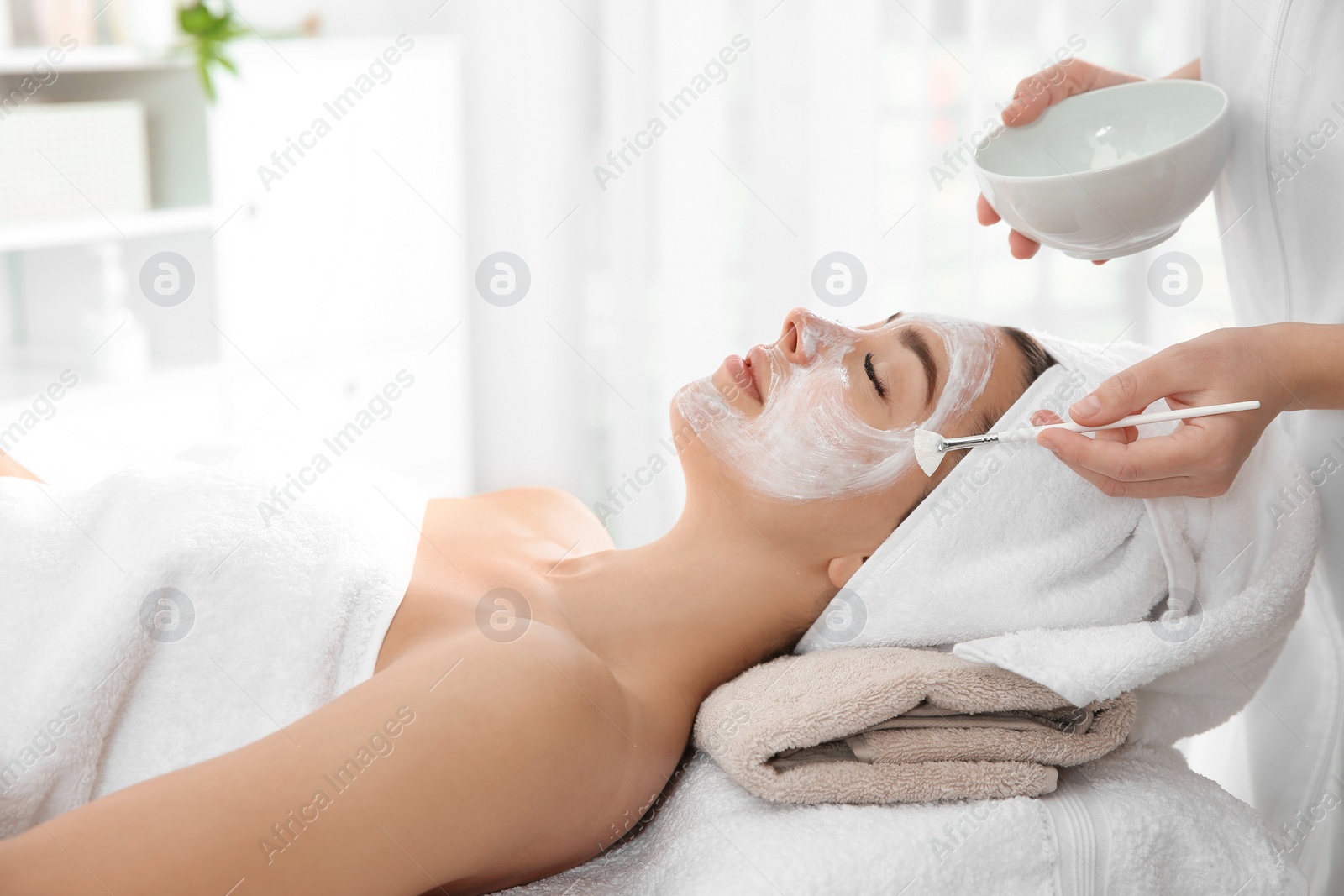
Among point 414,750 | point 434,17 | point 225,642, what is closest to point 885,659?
point 414,750

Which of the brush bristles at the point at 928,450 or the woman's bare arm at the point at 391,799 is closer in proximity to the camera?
the woman's bare arm at the point at 391,799

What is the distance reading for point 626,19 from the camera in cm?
278

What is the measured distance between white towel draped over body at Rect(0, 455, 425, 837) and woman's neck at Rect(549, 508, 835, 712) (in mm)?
228

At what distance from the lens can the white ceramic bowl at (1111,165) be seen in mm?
1075

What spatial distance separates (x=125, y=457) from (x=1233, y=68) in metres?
1.47

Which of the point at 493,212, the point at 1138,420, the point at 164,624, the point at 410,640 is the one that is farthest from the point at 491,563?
the point at 493,212

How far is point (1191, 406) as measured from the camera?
3.19 feet

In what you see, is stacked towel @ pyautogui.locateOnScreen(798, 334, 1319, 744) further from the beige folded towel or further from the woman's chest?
the woman's chest

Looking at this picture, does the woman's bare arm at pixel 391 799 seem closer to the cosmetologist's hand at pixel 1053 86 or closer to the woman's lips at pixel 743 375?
the woman's lips at pixel 743 375

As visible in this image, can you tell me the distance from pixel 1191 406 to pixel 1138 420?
0.17 ft

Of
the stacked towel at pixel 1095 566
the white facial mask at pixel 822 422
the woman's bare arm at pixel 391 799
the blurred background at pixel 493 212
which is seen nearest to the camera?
the woman's bare arm at pixel 391 799

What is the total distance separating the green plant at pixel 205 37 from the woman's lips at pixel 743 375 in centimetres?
172

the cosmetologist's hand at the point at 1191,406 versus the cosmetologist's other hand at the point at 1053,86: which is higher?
the cosmetologist's other hand at the point at 1053,86

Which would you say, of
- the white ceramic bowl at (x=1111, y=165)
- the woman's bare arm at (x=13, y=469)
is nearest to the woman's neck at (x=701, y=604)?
the white ceramic bowl at (x=1111, y=165)
